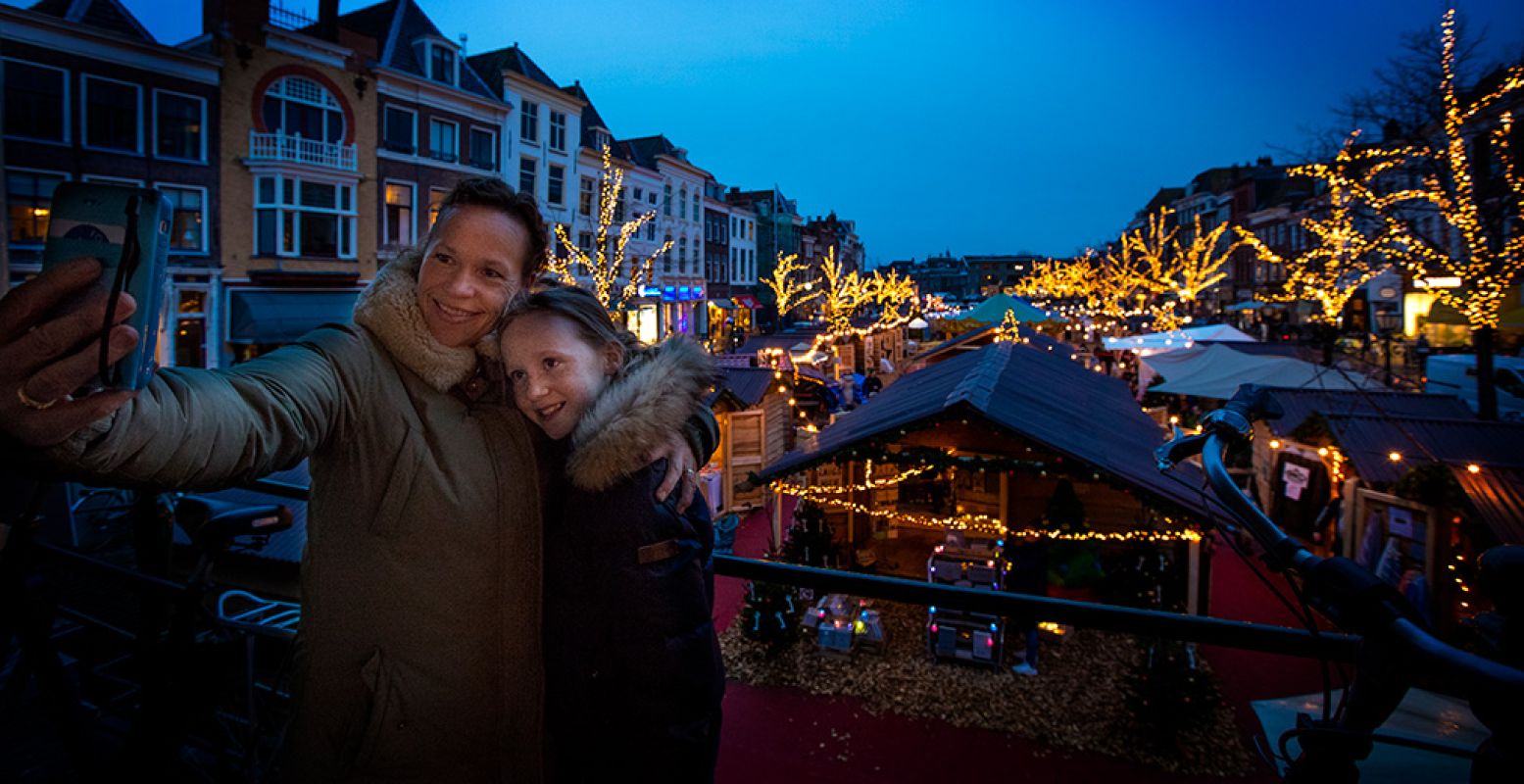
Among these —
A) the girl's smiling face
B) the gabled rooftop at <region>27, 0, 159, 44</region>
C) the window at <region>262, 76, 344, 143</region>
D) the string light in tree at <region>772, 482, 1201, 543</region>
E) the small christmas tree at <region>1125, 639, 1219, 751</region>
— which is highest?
the gabled rooftop at <region>27, 0, 159, 44</region>

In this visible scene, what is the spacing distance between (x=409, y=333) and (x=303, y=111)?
24.1 metres

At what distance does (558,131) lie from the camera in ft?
97.0

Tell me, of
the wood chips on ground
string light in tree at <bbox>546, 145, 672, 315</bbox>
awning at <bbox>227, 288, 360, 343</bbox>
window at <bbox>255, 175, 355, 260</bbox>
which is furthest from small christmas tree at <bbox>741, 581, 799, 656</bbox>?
window at <bbox>255, 175, 355, 260</bbox>

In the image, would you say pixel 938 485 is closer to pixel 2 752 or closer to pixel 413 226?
pixel 2 752

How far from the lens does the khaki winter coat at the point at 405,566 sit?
1.30m

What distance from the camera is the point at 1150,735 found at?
6.05 meters

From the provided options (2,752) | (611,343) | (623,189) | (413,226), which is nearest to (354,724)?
(611,343)

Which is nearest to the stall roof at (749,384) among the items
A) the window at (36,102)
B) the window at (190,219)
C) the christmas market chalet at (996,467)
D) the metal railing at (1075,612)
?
the christmas market chalet at (996,467)

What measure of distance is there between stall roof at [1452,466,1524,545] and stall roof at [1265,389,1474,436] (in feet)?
6.66

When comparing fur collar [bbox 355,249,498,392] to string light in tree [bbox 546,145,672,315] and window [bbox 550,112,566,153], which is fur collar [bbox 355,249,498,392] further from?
window [bbox 550,112,566,153]

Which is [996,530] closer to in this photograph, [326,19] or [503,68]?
[326,19]

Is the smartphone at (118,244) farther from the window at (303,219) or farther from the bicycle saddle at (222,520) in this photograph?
the window at (303,219)

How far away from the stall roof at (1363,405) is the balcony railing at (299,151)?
23.5m

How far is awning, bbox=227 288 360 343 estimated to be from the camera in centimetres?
1922
